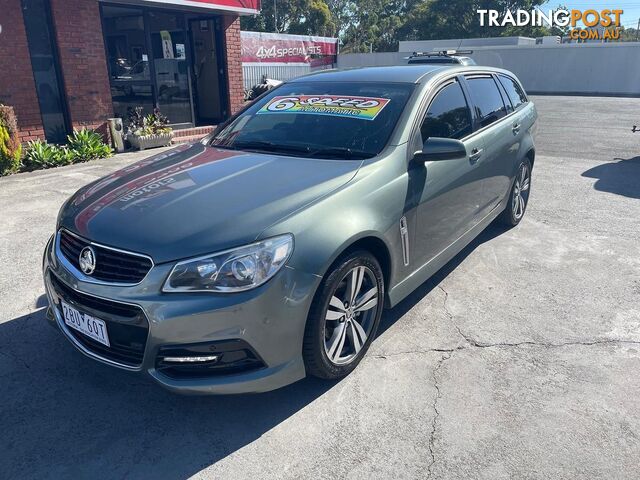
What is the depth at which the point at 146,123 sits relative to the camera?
10344 millimetres

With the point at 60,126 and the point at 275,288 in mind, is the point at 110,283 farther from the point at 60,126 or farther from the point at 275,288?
the point at 60,126

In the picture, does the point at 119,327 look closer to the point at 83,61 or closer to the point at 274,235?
the point at 274,235

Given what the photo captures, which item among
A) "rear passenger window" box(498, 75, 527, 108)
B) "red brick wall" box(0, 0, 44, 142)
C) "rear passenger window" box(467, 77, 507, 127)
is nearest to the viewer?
"rear passenger window" box(467, 77, 507, 127)

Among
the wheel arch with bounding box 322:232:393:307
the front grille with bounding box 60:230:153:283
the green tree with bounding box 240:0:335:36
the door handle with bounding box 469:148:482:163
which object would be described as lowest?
the wheel arch with bounding box 322:232:393:307

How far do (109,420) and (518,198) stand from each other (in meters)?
4.61

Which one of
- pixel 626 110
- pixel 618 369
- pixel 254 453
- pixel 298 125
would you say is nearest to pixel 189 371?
pixel 254 453

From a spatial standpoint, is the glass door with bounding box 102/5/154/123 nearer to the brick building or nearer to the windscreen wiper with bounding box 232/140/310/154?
the brick building

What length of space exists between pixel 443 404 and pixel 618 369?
3.98 ft

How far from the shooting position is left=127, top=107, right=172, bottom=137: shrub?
403 inches

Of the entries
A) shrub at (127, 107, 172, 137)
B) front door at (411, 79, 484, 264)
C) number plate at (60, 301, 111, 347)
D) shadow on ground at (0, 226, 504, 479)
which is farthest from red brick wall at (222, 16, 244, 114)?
number plate at (60, 301, 111, 347)

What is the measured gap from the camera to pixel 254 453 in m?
2.49

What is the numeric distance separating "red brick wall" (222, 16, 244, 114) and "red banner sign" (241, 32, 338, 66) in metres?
12.1

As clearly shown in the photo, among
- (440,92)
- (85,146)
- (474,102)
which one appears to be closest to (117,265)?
(440,92)

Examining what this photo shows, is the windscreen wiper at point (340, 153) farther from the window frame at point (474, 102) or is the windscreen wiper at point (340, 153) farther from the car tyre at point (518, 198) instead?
the car tyre at point (518, 198)
